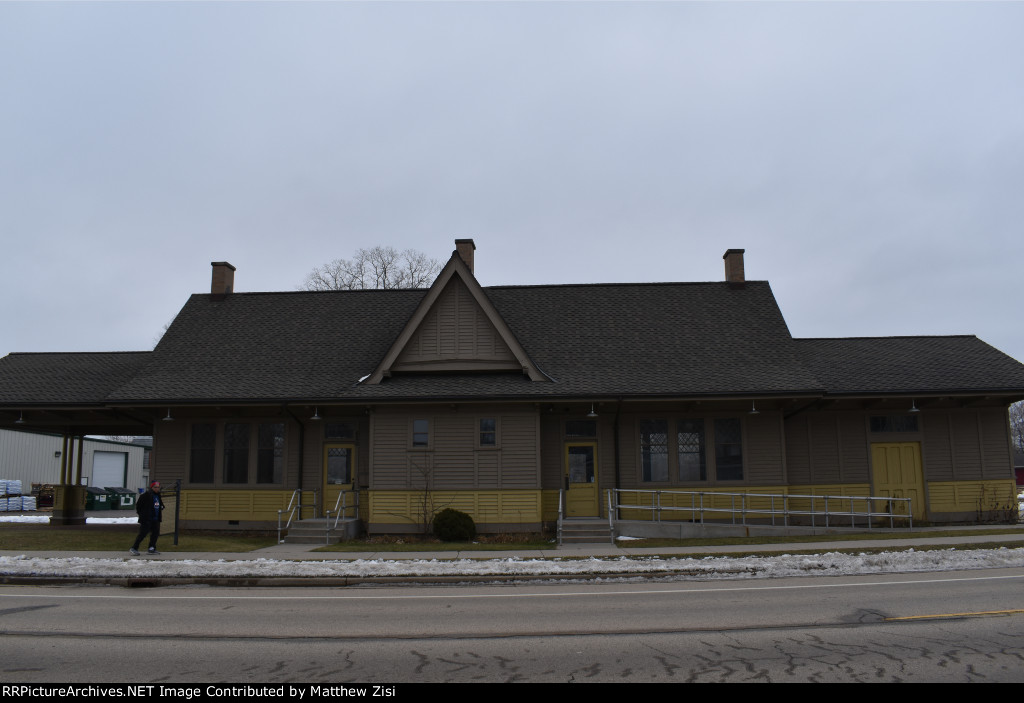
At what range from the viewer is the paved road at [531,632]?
22.7 feet

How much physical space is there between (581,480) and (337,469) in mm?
6604

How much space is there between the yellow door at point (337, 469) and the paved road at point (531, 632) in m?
8.91

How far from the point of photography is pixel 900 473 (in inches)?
878

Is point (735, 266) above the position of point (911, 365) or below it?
above

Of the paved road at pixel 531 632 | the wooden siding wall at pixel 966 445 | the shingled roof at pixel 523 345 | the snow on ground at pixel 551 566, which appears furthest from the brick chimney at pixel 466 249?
the paved road at pixel 531 632

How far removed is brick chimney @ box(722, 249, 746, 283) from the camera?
2586 cm

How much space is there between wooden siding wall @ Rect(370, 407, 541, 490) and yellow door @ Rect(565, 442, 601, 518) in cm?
143

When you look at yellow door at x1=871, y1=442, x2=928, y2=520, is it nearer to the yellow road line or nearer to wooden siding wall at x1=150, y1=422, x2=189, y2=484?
the yellow road line

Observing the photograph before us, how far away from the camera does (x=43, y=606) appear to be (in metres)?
11.0

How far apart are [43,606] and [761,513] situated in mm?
15897

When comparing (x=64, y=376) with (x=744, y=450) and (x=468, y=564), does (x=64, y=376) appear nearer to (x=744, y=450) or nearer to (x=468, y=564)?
(x=468, y=564)

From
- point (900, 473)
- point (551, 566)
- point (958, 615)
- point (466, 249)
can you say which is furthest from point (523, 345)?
point (958, 615)

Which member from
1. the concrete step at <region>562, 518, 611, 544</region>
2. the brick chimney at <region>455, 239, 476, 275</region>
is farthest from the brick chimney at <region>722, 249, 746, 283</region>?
the concrete step at <region>562, 518, 611, 544</region>
